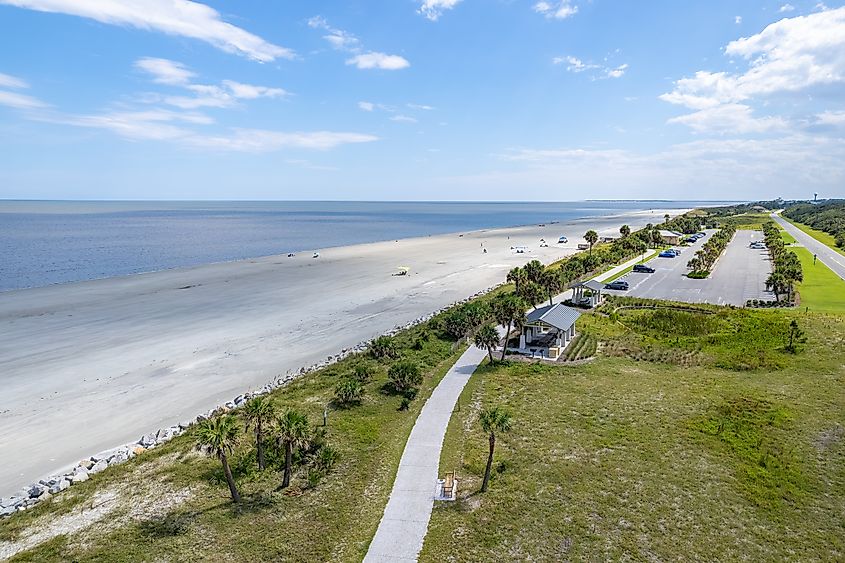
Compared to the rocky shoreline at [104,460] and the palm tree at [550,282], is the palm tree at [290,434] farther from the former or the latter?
the palm tree at [550,282]

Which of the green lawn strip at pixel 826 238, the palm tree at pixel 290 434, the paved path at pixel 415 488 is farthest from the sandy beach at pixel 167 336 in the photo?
the green lawn strip at pixel 826 238

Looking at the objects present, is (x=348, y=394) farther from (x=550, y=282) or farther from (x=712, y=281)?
(x=712, y=281)

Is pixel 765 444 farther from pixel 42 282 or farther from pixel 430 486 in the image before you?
pixel 42 282

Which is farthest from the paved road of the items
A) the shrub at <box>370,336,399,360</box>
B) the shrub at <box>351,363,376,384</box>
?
the shrub at <box>351,363,376,384</box>

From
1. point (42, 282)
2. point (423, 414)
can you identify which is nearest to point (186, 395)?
point (423, 414)

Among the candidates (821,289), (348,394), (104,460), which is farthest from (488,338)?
(821,289)

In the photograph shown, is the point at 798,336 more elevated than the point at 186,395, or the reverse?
the point at 798,336
